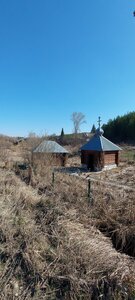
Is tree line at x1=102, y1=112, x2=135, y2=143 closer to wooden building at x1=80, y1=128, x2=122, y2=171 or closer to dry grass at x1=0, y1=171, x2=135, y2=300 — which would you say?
wooden building at x1=80, y1=128, x2=122, y2=171

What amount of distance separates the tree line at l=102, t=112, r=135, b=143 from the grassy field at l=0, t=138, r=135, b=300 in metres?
36.4

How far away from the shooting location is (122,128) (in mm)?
44656

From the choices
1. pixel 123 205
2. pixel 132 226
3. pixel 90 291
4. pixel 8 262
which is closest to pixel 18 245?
pixel 8 262

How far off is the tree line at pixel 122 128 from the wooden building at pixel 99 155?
22553 millimetres

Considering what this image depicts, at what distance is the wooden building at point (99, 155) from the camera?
61.8 feet

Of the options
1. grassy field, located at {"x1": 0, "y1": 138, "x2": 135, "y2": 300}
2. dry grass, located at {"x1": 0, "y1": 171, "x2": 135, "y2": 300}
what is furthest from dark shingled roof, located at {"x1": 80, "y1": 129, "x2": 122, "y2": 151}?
dry grass, located at {"x1": 0, "y1": 171, "x2": 135, "y2": 300}

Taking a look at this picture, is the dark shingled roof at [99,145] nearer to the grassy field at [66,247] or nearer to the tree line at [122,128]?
the grassy field at [66,247]

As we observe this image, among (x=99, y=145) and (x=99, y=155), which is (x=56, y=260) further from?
(x=99, y=145)

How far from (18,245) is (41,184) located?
5.98 m

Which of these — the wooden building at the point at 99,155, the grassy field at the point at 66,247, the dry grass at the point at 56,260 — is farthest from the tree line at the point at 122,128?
the dry grass at the point at 56,260

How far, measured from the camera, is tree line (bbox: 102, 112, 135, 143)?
141ft

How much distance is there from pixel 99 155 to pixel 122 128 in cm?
2713

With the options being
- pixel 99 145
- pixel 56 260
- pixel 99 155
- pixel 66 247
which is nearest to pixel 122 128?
pixel 99 145

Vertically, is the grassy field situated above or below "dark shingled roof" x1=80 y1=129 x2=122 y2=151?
below
